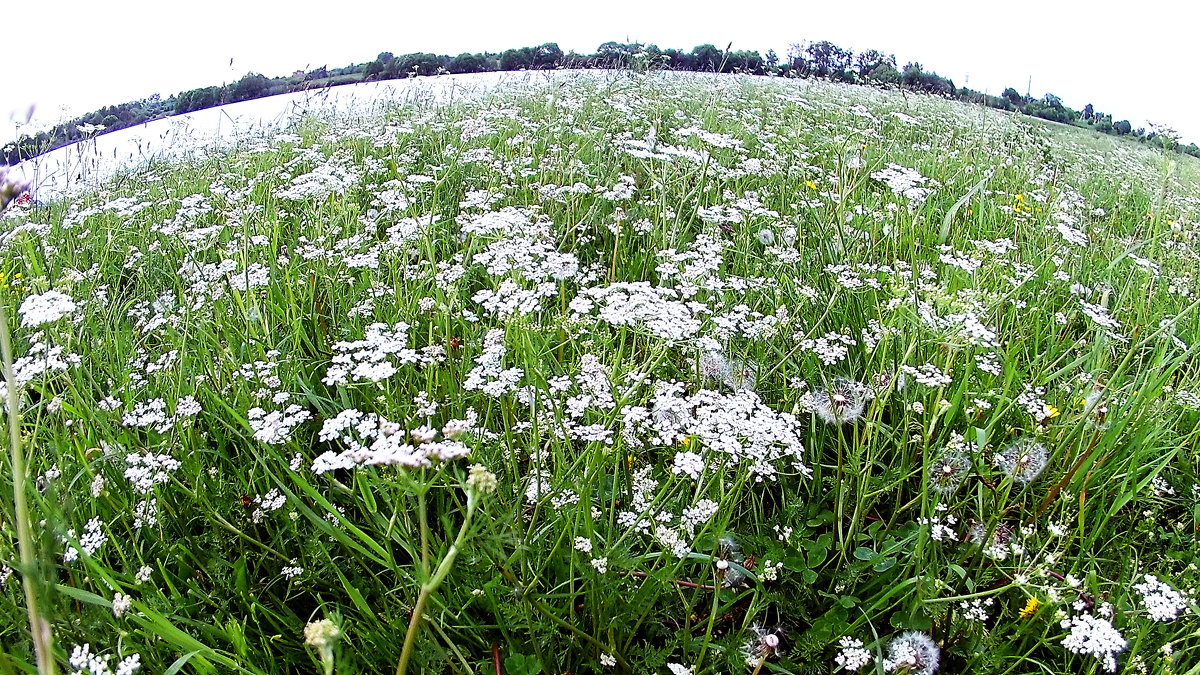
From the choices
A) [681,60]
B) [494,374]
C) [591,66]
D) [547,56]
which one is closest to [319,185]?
[494,374]

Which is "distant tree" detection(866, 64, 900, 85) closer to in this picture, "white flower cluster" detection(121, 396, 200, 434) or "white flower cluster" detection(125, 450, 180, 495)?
"white flower cluster" detection(121, 396, 200, 434)

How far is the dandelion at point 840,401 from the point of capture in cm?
182

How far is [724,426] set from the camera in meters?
1.44

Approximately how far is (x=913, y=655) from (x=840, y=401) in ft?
2.12

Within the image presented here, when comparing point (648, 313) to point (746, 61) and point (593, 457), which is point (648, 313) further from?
point (746, 61)

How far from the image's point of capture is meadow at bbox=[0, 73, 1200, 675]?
4.58ft

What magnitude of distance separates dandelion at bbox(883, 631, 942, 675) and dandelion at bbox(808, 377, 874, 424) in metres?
0.51

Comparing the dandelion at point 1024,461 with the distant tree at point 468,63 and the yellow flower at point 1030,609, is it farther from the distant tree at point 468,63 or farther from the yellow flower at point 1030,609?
the distant tree at point 468,63

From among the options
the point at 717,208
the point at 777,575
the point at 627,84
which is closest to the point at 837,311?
the point at 717,208

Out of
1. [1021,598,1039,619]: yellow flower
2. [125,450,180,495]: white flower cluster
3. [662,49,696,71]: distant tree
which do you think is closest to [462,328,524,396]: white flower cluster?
[125,450,180,495]: white flower cluster

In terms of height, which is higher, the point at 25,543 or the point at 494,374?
the point at 25,543

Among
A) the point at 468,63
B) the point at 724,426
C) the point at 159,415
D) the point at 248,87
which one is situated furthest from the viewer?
the point at 468,63

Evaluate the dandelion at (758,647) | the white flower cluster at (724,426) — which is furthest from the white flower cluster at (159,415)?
the dandelion at (758,647)

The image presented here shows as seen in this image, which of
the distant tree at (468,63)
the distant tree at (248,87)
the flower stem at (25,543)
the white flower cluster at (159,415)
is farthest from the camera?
the distant tree at (468,63)
